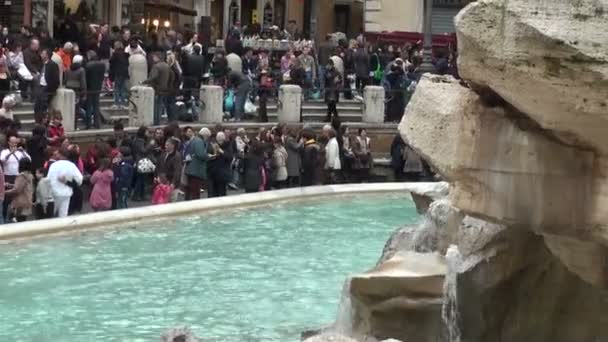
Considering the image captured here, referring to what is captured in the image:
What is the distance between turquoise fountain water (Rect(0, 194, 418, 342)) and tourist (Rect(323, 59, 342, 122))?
683 cm

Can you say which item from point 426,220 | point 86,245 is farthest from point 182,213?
point 426,220

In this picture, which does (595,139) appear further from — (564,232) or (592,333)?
(592,333)

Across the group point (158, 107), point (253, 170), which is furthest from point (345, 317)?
point (158, 107)

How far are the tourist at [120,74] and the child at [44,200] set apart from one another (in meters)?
5.76

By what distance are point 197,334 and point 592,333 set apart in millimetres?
3656

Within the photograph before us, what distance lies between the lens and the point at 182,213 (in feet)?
56.3

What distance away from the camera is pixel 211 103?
2280cm

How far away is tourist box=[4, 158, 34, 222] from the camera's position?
1541cm

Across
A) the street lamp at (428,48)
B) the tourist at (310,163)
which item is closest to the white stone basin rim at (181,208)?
the tourist at (310,163)

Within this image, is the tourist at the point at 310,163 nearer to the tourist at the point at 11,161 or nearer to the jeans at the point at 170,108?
the jeans at the point at 170,108

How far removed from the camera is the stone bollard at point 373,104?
83.5 ft

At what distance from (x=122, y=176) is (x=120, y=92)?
15.5 ft

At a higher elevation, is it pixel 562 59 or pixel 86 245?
pixel 562 59

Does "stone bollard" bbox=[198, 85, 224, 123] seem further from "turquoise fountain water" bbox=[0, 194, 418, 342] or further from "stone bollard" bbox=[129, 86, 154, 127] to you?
"turquoise fountain water" bbox=[0, 194, 418, 342]
